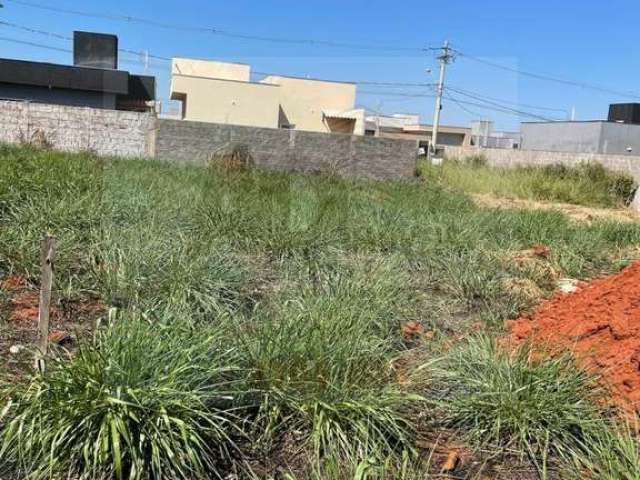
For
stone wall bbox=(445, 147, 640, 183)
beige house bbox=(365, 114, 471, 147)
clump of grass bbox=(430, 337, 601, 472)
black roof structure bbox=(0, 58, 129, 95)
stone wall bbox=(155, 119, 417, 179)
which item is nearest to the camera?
clump of grass bbox=(430, 337, 601, 472)

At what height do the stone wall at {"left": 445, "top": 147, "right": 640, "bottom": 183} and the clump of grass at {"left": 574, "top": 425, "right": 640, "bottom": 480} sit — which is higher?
the stone wall at {"left": 445, "top": 147, "right": 640, "bottom": 183}

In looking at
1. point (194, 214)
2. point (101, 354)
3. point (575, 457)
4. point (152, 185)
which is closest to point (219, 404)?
point (101, 354)

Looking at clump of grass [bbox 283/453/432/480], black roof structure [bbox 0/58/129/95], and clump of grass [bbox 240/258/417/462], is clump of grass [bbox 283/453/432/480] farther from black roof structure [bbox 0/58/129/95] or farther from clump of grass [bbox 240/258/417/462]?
black roof structure [bbox 0/58/129/95]

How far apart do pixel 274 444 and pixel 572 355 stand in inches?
66.2

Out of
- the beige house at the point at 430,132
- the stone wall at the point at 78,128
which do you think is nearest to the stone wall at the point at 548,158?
the stone wall at the point at 78,128

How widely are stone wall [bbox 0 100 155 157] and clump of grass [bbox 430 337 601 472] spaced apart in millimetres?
16547

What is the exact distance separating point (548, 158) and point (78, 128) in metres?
17.1

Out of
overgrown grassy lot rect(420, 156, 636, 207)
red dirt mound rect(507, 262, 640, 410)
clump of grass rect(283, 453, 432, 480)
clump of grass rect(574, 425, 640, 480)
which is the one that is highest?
overgrown grassy lot rect(420, 156, 636, 207)

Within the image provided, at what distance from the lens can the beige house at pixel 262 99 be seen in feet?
124

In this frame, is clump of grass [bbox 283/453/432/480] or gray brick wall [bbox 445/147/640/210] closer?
clump of grass [bbox 283/453/432/480]

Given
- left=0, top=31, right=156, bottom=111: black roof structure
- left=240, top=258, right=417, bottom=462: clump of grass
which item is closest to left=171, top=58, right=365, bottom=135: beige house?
left=0, top=31, right=156, bottom=111: black roof structure

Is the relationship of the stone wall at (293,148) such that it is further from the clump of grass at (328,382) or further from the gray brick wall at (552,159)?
the clump of grass at (328,382)

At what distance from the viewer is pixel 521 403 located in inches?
117

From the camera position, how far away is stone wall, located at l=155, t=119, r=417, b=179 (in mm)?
17609
